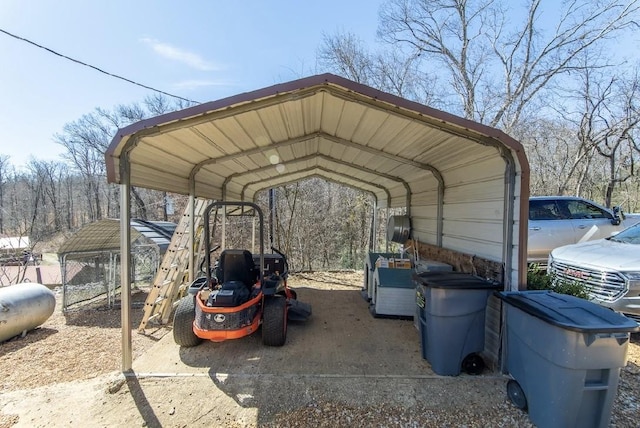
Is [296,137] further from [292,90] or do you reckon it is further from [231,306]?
[231,306]

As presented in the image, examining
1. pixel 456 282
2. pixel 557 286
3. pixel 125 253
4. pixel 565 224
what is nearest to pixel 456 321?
pixel 456 282

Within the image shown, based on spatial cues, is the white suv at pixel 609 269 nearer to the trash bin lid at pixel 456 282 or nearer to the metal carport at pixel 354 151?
the metal carport at pixel 354 151

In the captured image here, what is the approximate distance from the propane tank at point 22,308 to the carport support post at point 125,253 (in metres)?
2.86

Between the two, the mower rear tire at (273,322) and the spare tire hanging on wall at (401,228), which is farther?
the spare tire hanging on wall at (401,228)

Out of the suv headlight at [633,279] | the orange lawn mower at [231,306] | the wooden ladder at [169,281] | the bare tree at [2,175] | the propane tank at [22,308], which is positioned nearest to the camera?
the orange lawn mower at [231,306]

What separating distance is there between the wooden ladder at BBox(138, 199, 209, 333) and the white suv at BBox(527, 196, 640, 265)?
6.63m

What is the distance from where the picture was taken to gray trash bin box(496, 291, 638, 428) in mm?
2059

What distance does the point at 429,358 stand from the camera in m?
3.32

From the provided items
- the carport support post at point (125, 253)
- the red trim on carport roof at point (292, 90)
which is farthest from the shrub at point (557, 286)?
the carport support post at point (125, 253)

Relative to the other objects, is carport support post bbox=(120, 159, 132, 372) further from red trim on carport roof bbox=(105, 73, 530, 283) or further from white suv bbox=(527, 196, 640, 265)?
white suv bbox=(527, 196, 640, 265)

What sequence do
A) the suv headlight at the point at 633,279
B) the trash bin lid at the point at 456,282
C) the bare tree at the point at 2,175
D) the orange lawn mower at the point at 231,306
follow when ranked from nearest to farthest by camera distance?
1. the trash bin lid at the point at 456,282
2. the orange lawn mower at the point at 231,306
3. the suv headlight at the point at 633,279
4. the bare tree at the point at 2,175

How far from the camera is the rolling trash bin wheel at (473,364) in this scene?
313 cm

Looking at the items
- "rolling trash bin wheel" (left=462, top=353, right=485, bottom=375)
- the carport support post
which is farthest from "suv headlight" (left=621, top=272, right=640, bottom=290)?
the carport support post

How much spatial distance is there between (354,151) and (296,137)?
1174mm
